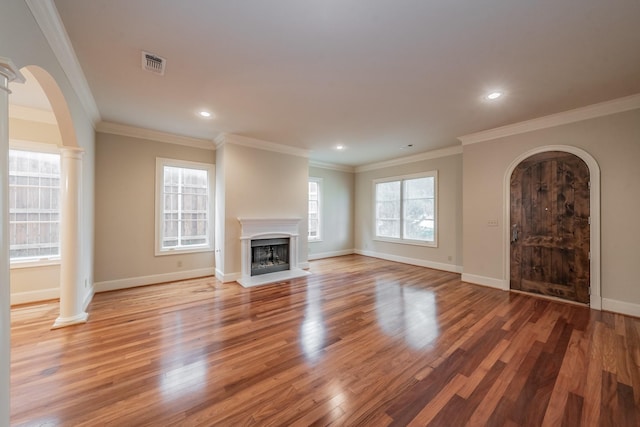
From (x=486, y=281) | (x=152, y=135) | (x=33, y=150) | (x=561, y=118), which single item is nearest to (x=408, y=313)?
(x=486, y=281)

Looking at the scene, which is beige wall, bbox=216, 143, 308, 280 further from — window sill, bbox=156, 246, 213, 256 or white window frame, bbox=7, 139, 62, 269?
white window frame, bbox=7, 139, 62, 269

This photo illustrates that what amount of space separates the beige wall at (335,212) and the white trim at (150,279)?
281 cm

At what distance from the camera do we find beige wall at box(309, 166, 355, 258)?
697 centimetres

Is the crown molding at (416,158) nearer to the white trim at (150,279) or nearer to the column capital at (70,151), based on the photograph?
the white trim at (150,279)

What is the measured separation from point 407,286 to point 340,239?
3.19 meters

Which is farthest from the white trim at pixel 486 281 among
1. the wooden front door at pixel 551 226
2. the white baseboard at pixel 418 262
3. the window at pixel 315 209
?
the window at pixel 315 209

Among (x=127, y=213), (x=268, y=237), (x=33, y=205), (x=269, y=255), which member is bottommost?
(x=269, y=255)

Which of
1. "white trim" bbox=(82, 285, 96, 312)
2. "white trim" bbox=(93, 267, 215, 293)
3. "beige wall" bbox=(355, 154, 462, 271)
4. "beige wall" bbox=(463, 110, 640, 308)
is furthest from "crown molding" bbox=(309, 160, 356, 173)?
"white trim" bbox=(82, 285, 96, 312)

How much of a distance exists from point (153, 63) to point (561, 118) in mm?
5225

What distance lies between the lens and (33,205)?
3.58 m

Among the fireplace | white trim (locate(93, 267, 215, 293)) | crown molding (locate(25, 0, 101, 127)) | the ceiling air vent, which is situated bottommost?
white trim (locate(93, 267, 215, 293))

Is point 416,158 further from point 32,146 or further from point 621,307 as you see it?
point 32,146

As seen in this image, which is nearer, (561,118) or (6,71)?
(6,71)

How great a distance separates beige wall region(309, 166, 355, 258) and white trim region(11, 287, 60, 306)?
4.81 m
